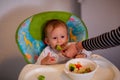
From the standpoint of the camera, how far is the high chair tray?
797 mm

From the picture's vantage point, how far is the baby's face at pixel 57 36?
1.01 meters

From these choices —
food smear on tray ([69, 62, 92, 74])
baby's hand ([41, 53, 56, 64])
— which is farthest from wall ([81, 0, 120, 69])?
food smear on tray ([69, 62, 92, 74])

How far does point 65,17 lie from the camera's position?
1.03 m

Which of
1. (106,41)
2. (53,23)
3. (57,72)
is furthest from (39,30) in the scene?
(106,41)

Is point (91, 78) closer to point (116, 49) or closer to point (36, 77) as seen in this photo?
point (36, 77)

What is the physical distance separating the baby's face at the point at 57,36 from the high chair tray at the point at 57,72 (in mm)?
177

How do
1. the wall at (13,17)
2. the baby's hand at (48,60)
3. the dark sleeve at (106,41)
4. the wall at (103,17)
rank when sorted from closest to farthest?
the dark sleeve at (106,41) < the baby's hand at (48,60) < the wall at (103,17) < the wall at (13,17)

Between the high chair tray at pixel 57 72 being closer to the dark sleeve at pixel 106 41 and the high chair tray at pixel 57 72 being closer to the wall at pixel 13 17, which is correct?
the dark sleeve at pixel 106 41

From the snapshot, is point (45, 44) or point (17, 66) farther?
point (17, 66)

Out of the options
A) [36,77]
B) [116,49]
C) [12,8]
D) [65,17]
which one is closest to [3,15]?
[12,8]

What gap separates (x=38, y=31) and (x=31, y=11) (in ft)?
1.16

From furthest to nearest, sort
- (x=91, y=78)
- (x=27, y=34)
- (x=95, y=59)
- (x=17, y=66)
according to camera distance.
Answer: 1. (x=17, y=66)
2. (x=27, y=34)
3. (x=95, y=59)
4. (x=91, y=78)

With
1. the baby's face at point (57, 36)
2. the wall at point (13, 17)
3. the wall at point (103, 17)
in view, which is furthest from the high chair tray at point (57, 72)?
the wall at point (13, 17)

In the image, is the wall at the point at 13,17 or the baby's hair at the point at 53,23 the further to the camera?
the wall at the point at 13,17
